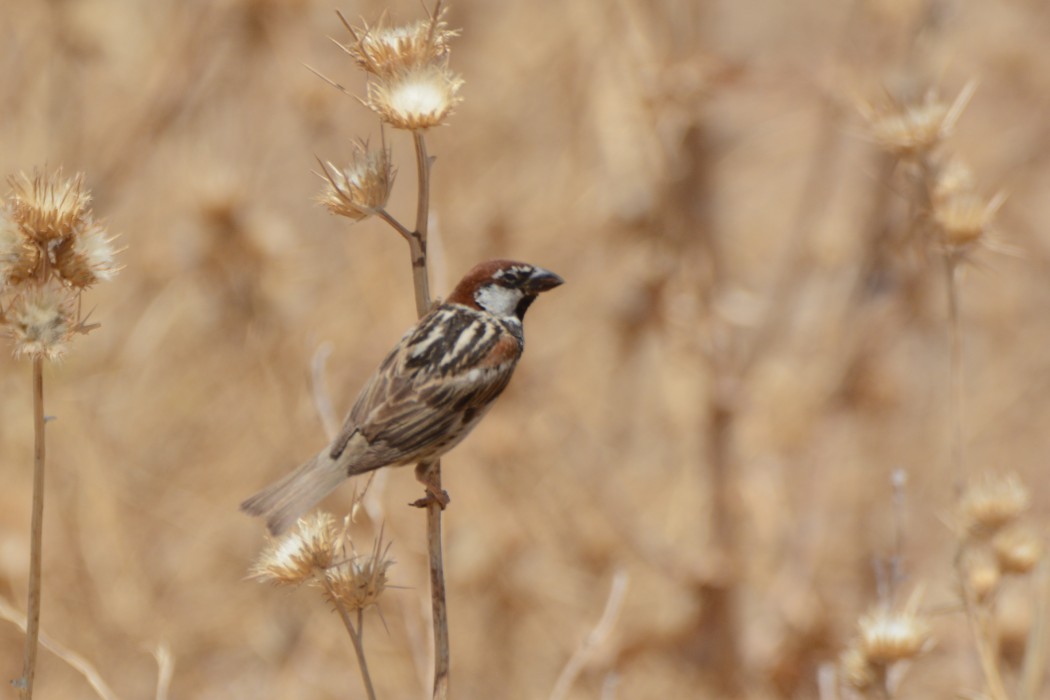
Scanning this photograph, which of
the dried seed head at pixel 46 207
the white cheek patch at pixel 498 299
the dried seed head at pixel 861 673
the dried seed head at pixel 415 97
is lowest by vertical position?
the dried seed head at pixel 861 673

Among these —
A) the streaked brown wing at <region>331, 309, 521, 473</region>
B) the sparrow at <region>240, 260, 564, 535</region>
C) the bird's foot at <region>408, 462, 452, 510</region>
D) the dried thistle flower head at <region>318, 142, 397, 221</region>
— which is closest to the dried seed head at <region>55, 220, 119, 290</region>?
the dried thistle flower head at <region>318, 142, 397, 221</region>

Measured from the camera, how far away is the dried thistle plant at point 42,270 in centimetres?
156

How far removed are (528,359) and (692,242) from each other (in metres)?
1.01

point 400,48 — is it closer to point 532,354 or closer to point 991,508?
point 991,508

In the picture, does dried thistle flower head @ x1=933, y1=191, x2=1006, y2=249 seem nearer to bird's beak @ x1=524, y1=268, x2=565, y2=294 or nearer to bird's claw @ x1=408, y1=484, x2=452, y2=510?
bird's beak @ x1=524, y1=268, x2=565, y2=294

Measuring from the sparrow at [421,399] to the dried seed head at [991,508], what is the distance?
40.5 inches

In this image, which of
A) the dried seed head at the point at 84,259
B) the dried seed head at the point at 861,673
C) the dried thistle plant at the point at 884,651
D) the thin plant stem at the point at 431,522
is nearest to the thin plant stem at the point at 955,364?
the dried thistle plant at the point at 884,651

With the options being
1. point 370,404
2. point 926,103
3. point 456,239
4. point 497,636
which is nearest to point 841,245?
point 456,239

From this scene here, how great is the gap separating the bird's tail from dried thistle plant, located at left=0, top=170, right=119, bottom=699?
0.74 metres

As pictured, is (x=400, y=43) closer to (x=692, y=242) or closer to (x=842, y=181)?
(x=692, y=242)

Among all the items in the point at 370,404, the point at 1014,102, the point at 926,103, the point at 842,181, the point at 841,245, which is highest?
the point at 842,181

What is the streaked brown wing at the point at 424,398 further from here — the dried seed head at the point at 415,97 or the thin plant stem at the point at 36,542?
the thin plant stem at the point at 36,542

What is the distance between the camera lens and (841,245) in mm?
5367

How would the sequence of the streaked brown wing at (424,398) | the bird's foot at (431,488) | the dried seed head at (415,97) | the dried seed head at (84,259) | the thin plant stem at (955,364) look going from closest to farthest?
the dried seed head at (84,259), the dried seed head at (415,97), the bird's foot at (431,488), the thin plant stem at (955,364), the streaked brown wing at (424,398)
